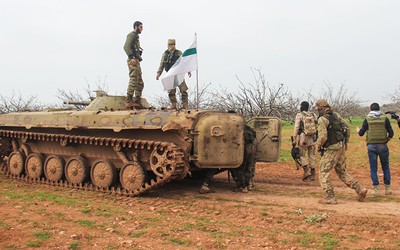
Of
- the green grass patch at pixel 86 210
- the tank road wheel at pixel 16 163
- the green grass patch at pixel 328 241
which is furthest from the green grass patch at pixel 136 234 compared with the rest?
the tank road wheel at pixel 16 163

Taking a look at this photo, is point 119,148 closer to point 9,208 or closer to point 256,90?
point 9,208

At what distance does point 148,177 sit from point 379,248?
216 inches

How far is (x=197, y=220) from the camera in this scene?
281 inches

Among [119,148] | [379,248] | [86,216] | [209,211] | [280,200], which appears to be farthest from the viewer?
[119,148]

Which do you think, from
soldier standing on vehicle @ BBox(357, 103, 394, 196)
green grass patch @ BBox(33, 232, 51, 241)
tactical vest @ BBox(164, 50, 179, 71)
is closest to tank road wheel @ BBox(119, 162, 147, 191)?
green grass patch @ BBox(33, 232, 51, 241)

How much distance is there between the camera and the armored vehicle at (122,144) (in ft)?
29.3

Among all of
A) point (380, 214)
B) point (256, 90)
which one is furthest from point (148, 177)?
point (256, 90)

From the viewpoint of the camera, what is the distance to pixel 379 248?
5.54 metres

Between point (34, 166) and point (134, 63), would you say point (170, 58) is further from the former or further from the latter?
point (34, 166)

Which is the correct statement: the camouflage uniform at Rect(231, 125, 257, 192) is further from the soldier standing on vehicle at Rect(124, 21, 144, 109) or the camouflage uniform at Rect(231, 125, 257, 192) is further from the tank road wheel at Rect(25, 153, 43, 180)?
the tank road wheel at Rect(25, 153, 43, 180)

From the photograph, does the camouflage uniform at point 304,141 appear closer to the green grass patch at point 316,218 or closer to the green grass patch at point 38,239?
the green grass patch at point 316,218

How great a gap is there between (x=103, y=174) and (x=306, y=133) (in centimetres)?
521

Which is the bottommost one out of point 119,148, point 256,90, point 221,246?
point 221,246

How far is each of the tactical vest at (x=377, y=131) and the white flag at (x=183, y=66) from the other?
437 cm
